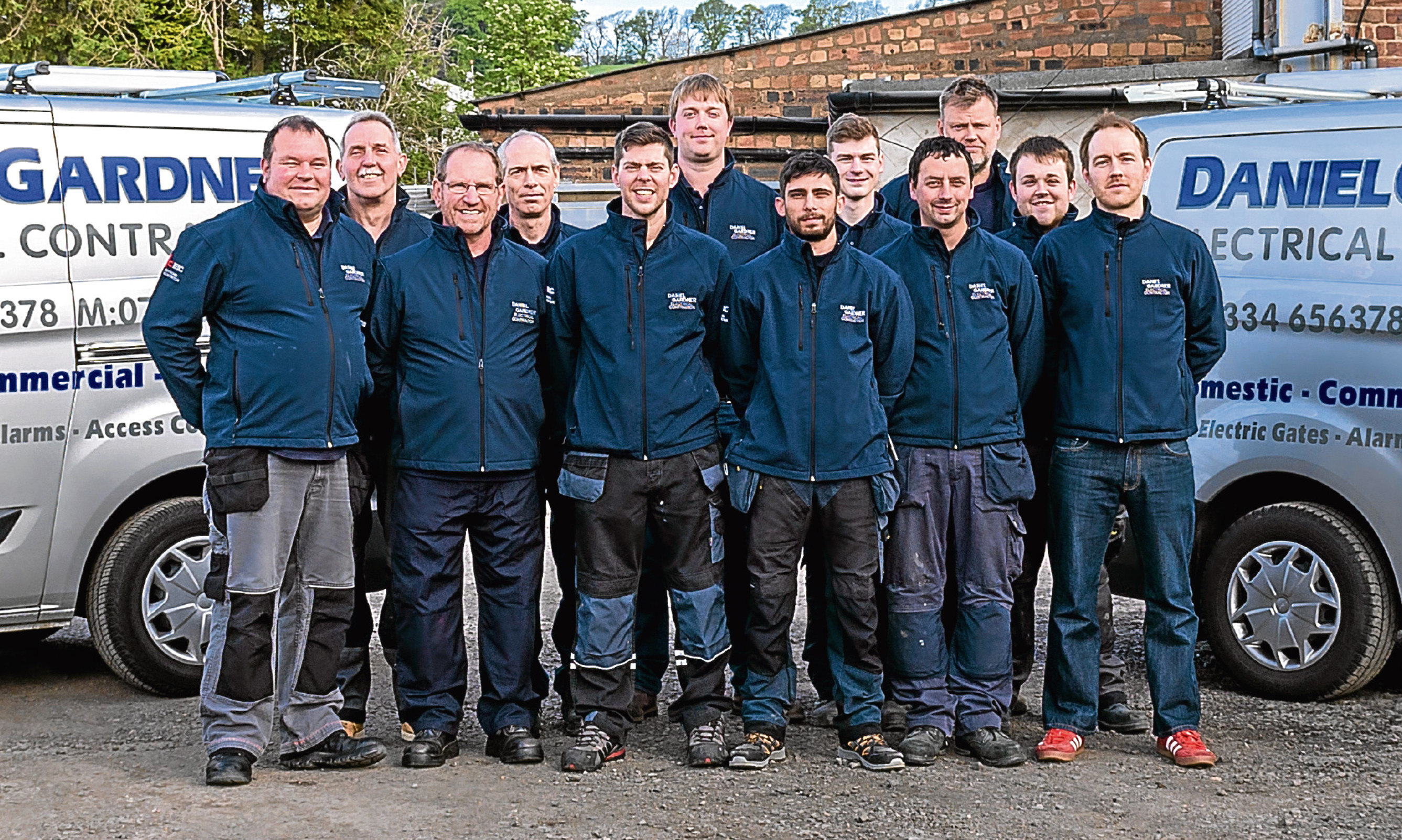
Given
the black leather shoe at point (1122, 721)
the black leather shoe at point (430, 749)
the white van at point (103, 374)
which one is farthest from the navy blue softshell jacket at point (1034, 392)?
the white van at point (103, 374)

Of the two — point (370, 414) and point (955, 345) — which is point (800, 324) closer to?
point (955, 345)

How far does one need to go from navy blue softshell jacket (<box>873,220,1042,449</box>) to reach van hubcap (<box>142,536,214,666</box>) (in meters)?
2.73

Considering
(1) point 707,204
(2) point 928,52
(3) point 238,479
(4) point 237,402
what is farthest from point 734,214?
(2) point 928,52

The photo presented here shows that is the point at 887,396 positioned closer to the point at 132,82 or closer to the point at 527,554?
the point at 527,554

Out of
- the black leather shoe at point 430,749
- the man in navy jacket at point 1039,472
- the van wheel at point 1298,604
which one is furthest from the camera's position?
the van wheel at point 1298,604

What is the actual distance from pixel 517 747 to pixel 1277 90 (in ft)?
13.8

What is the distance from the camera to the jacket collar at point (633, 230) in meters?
5.39

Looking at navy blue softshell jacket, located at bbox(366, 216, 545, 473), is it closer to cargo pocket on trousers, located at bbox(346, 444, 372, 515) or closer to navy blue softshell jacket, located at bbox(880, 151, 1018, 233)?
cargo pocket on trousers, located at bbox(346, 444, 372, 515)

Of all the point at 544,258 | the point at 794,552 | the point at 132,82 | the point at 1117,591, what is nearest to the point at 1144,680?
the point at 1117,591

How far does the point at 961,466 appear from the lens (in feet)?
17.7

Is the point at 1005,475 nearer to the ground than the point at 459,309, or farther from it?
nearer to the ground

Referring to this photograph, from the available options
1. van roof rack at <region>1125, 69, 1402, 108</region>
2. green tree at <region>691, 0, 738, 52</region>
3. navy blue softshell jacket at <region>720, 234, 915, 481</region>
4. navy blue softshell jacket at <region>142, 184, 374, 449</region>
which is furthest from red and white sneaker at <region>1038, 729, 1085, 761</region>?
green tree at <region>691, 0, 738, 52</region>

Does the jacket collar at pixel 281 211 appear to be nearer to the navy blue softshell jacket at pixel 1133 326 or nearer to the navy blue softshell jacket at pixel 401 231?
the navy blue softshell jacket at pixel 401 231

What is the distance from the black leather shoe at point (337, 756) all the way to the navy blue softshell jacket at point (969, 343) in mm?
2033
